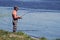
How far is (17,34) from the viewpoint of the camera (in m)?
16.2

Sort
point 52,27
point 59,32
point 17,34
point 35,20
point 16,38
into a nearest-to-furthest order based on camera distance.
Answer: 1. point 16,38
2. point 17,34
3. point 59,32
4. point 52,27
5. point 35,20

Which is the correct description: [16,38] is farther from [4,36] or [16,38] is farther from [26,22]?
[26,22]

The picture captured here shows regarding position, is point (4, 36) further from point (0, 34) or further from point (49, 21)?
point (49, 21)

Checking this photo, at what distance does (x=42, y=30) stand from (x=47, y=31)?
414mm

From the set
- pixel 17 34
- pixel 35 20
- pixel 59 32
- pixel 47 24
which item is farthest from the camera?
pixel 35 20

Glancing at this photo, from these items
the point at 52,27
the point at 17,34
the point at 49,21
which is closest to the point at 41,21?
the point at 49,21

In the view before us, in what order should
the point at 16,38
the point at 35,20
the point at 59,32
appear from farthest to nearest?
1. the point at 35,20
2. the point at 59,32
3. the point at 16,38

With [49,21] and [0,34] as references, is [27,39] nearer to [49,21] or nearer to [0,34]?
[0,34]

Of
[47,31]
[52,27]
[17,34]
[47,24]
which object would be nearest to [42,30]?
[47,31]

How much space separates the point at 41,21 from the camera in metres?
27.5

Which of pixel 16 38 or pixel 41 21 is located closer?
pixel 16 38

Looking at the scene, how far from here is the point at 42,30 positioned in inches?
875

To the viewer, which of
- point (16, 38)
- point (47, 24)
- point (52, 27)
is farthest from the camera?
point (47, 24)

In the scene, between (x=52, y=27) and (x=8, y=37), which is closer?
(x=8, y=37)
